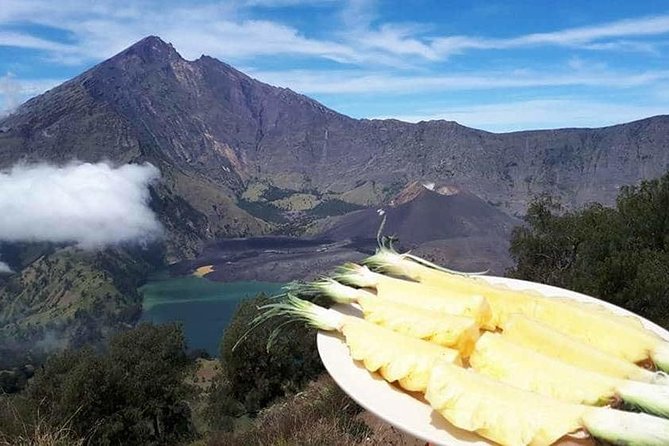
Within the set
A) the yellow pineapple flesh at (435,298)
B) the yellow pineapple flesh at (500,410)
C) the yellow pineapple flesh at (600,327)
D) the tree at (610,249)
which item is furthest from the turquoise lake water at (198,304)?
the yellow pineapple flesh at (500,410)

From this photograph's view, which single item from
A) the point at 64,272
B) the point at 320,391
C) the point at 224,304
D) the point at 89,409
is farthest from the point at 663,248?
the point at 64,272

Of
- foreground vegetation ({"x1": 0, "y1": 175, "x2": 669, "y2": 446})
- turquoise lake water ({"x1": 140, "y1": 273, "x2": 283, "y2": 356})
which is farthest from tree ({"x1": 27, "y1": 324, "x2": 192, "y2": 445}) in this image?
turquoise lake water ({"x1": 140, "y1": 273, "x2": 283, "y2": 356})

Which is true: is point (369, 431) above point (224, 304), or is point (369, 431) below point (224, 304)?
above

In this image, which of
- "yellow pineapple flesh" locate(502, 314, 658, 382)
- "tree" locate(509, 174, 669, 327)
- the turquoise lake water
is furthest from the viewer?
the turquoise lake water

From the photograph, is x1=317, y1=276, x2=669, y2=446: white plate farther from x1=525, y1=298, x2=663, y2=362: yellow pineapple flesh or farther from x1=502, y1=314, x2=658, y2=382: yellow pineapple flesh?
x1=502, y1=314, x2=658, y2=382: yellow pineapple flesh

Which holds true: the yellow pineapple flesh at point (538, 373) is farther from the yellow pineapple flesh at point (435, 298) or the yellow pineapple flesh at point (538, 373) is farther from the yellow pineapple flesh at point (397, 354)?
the yellow pineapple flesh at point (435, 298)

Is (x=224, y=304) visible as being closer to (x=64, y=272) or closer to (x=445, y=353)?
(x=64, y=272)
